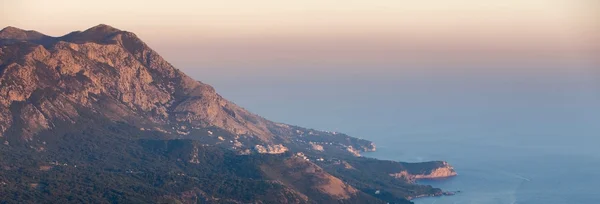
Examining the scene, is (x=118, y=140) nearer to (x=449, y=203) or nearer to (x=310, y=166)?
(x=310, y=166)

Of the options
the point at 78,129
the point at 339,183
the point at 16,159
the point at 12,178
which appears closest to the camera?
the point at 12,178

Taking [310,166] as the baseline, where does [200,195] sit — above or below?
below

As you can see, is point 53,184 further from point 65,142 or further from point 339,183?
point 339,183

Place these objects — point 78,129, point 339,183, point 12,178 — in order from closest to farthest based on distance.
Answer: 1. point 12,178
2. point 339,183
3. point 78,129

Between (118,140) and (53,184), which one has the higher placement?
(118,140)

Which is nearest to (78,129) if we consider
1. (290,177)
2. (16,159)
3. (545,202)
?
(16,159)

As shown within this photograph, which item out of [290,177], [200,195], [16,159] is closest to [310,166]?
[290,177]

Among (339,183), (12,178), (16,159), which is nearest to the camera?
(12,178)

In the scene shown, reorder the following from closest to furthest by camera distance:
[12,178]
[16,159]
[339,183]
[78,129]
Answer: [12,178] < [16,159] < [339,183] < [78,129]

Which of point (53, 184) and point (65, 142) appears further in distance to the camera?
point (65, 142)
